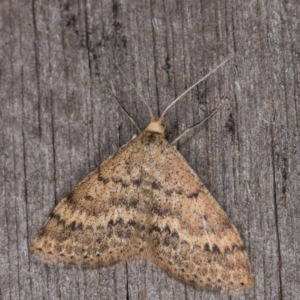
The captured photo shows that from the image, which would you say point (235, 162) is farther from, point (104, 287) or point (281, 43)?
point (104, 287)

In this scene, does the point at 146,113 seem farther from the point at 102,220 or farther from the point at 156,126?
the point at 102,220

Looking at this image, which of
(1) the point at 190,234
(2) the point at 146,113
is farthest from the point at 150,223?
(2) the point at 146,113

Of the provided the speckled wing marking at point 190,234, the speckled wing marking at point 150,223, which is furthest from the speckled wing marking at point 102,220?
the speckled wing marking at point 190,234

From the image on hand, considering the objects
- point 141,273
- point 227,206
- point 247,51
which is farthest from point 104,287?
point 247,51

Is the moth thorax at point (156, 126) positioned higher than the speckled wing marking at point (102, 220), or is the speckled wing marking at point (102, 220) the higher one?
the moth thorax at point (156, 126)

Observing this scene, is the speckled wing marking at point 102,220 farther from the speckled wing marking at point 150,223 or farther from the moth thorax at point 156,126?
the moth thorax at point 156,126

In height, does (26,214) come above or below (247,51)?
below

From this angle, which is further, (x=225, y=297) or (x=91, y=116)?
(x=91, y=116)
